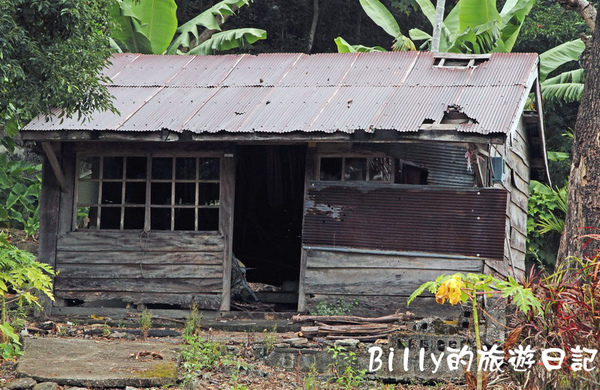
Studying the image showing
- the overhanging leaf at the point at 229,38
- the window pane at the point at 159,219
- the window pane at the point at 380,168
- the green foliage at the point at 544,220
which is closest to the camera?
the window pane at the point at 380,168

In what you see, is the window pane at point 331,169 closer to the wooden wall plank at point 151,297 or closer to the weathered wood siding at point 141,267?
the weathered wood siding at point 141,267

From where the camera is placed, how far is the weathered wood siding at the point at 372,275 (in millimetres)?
9812

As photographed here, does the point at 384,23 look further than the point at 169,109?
Yes

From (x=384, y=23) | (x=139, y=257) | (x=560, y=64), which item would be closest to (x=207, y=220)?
(x=139, y=257)

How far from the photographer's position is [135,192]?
37.9ft

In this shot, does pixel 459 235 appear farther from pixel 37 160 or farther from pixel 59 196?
pixel 37 160

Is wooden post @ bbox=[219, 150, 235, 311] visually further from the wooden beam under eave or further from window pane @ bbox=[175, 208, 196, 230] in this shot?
the wooden beam under eave

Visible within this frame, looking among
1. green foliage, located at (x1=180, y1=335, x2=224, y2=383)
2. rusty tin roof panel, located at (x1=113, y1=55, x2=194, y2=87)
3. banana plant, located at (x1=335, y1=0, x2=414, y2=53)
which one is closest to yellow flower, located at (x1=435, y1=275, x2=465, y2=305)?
green foliage, located at (x1=180, y1=335, x2=224, y2=383)

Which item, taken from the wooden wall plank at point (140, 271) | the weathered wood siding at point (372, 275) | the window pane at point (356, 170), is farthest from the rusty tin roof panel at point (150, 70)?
the weathered wood siding at point (372, 275)

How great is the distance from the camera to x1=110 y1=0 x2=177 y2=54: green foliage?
15.7m

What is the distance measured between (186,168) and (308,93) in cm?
200

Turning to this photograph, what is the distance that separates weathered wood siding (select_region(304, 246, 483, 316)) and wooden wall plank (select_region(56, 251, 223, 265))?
4.46 feet

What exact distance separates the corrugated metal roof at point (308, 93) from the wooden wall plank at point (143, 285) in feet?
6.97

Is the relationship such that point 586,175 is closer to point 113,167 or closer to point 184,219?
point 184,219
